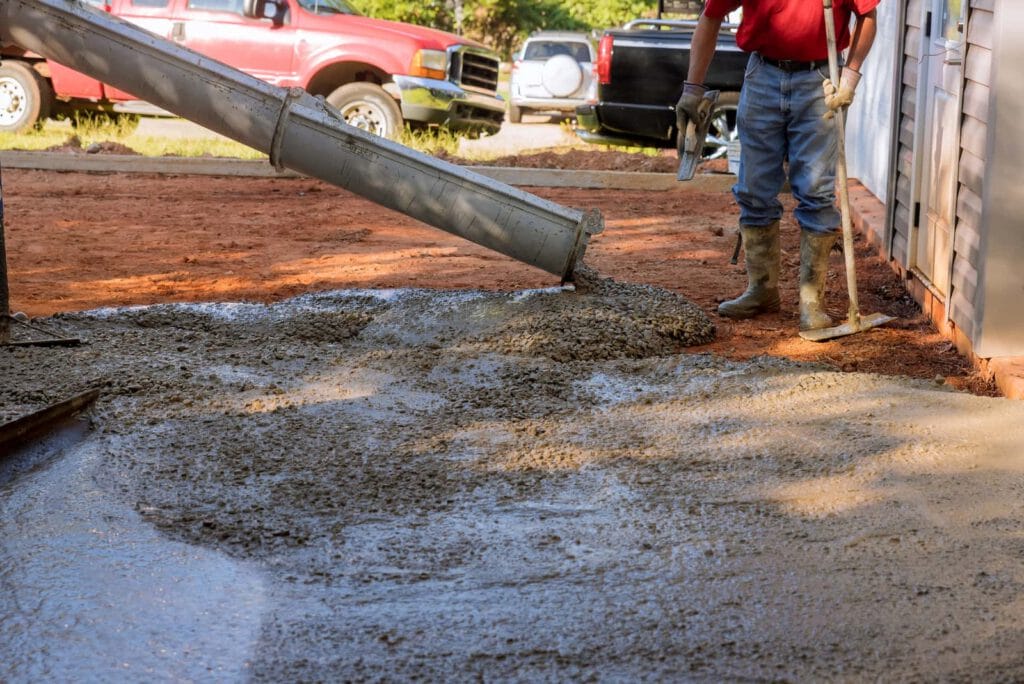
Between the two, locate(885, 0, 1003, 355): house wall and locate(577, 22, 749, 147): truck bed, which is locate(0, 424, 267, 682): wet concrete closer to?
locate(885, 0, 1003, 355): house wall

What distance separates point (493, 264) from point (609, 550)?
4868 millimetres

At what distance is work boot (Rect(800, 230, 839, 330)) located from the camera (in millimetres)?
6105

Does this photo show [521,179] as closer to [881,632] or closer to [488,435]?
[488,435]

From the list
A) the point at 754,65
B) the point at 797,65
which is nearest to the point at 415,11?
the point at 754,65

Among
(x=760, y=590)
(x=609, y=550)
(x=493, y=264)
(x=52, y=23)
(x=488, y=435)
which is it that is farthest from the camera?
(x=493, y=264)

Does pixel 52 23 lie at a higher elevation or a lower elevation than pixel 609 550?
higher

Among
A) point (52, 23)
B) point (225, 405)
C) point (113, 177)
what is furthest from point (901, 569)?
point (113, 177)

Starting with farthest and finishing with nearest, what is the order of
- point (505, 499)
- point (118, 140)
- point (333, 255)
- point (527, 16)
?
point (527, 16)
point (118, 140)
point (333, 255)
point (505, 499)

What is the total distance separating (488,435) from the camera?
427 cm

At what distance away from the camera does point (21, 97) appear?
1444cm

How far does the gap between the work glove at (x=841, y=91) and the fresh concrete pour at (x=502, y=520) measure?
1.32 meters

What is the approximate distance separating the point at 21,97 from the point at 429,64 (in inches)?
190

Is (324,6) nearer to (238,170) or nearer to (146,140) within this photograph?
(146,140)

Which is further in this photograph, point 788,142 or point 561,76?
point 561,76
